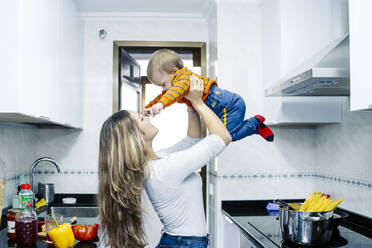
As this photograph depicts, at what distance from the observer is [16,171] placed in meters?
2.82

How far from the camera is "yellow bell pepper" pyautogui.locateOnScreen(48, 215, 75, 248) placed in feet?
5.82

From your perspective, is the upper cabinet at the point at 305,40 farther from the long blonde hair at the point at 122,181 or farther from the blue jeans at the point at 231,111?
the long blonde hair at the point at 122,181

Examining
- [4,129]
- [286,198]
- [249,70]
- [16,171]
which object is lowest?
[286,198]

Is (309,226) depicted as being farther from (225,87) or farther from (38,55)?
(38,55)

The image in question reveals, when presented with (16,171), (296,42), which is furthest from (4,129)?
(296,42)

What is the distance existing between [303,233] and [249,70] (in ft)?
5.10

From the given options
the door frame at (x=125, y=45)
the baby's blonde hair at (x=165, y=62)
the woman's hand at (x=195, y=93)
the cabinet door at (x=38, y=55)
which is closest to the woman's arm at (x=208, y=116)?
the woman's hand at (x=195, y=93)

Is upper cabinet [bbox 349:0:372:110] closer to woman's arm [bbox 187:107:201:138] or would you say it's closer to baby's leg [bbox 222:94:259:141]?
baby's leg [bbox 222:94:259:141]

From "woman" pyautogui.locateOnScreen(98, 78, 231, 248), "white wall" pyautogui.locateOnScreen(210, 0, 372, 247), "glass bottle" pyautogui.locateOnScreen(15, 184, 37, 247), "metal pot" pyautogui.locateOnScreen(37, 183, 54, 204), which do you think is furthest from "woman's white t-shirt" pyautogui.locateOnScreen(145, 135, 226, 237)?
"metal pot" pyautogui.locateOnScreen(37, 183, 54, 204)

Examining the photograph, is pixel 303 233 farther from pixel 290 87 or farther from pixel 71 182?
pixel 71 182

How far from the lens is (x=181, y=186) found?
1477 millimetres

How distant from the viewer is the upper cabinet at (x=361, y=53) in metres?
1.56

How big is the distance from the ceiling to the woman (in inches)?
72.6

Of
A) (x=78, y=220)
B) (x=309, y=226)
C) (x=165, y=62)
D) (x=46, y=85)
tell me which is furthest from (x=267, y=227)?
(x=46, y=85)
